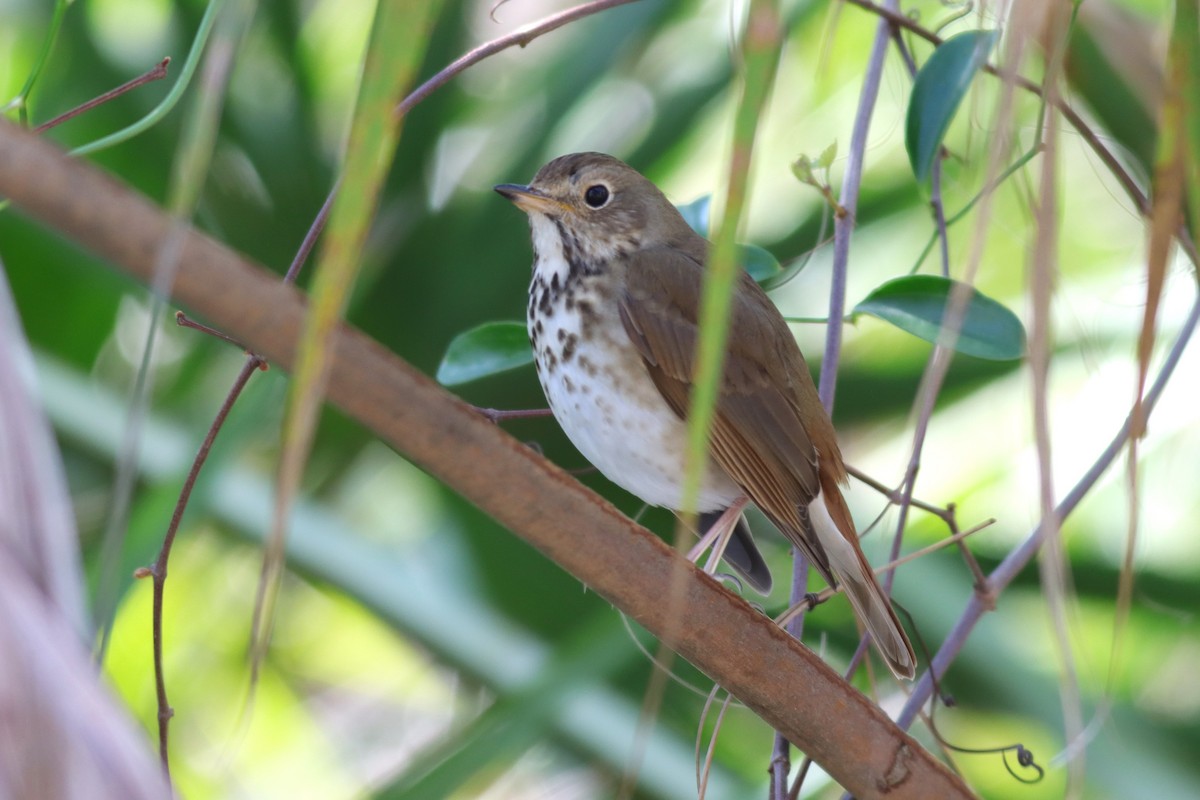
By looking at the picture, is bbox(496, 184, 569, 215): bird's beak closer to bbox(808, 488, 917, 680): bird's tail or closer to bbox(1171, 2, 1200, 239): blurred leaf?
bbox(808, 488, 917, 680): bird's tail

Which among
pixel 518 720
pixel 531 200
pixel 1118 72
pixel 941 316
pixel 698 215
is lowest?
pixel 518 720

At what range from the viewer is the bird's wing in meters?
1.77

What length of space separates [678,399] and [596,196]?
44cm

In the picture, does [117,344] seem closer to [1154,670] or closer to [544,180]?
[544,180]

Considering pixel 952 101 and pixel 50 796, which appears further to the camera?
pixel 952 101

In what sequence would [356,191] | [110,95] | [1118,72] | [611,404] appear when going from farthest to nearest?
1. [611,404]
2. [1118,72]
3. [110,95]
4. [356,191]

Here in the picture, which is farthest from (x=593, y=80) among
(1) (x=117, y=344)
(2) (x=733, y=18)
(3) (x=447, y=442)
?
(3) (x=447, y=442)

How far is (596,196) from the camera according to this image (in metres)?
2.10

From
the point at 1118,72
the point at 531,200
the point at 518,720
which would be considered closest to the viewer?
the point at 1118,72

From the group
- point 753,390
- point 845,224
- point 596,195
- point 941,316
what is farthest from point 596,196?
point 941,316

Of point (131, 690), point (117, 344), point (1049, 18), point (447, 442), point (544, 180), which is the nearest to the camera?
point (447, 442)

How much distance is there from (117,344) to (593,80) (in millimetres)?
1108

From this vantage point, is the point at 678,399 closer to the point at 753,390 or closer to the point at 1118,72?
the point at 753,390

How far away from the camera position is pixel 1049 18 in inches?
36.1
